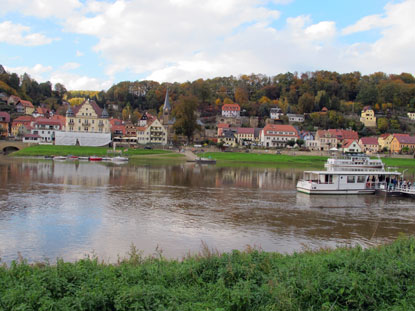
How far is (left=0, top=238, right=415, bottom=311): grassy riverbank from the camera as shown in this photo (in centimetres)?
805

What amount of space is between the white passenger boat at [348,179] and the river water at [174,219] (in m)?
1.45

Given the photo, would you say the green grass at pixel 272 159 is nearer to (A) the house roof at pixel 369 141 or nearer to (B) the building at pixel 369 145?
(B) the building at pixel 369 145

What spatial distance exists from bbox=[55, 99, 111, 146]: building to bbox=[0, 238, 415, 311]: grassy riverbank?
92463 mm

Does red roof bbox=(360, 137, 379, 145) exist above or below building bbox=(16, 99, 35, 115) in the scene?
below

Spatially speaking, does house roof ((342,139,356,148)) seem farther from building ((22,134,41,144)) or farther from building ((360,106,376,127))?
building ((22,134,41,144))

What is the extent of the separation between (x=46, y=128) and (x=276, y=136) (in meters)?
67.0

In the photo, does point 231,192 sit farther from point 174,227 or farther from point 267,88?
point 267,88

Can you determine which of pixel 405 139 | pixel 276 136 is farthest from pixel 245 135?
pixel 405 139

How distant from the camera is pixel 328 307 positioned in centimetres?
839

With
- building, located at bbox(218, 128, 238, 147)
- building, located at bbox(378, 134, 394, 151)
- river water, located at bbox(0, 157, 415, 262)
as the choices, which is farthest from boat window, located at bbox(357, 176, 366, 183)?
building, located at bbox(378, 134, 394, 151)

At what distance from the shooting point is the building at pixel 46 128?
100 meters

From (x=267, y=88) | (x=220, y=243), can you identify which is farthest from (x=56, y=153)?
(x=267, y=88)

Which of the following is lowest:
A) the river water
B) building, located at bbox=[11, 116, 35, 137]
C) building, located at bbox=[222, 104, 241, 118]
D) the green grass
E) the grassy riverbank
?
the green grass

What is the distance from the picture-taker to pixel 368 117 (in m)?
137
